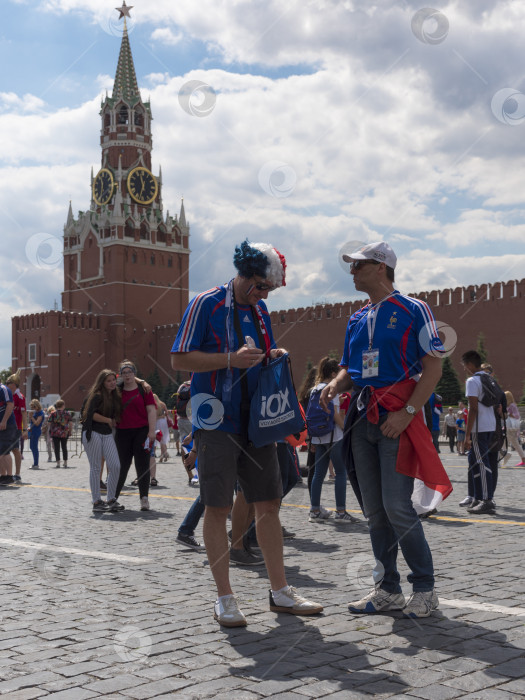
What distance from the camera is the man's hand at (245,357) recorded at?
348 cm

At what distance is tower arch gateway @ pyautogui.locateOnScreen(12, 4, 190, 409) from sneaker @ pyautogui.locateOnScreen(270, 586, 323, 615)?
63.0 meters

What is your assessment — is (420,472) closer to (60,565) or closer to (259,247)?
(259,247)

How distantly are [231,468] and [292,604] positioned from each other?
662 mm

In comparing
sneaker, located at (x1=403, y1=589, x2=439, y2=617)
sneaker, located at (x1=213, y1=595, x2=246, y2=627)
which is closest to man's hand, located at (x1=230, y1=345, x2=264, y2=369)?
sneaker, located at (x1=213, y1=595, x2=246, y2=627)

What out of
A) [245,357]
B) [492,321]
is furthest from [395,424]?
[492,321]

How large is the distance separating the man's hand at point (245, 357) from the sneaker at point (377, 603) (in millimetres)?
1144

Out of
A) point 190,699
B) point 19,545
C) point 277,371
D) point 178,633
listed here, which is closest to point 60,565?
point 19,545

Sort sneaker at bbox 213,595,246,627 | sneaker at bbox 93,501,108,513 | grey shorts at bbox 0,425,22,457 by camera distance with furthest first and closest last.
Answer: grey shorts at bbox 0,425,22,457, sneaker at bbox 93,501,108,513, sneaker at bbox 213,595,246,627

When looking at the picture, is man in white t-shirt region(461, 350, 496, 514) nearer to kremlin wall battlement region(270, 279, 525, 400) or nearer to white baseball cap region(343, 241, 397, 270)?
white baseball cap region(343, 241, 397, 270)

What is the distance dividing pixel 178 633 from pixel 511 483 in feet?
27.8

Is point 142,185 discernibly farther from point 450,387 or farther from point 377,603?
point 377,603

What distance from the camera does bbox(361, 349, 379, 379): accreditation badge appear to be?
12.1ft

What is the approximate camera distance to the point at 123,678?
2.83 metres

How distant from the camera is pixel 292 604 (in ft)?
12.1
